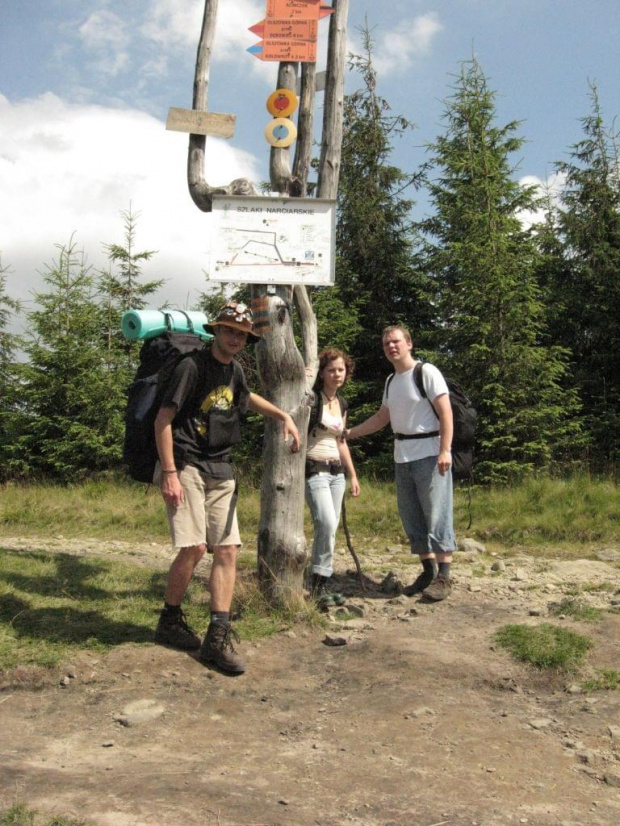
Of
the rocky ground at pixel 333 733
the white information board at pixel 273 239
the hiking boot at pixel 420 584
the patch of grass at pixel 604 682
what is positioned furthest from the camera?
the hiking boot at pixel 420 584

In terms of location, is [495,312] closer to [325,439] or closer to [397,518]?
[397,518]

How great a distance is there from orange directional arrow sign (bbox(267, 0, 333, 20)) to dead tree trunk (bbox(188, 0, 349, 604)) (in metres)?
0.25

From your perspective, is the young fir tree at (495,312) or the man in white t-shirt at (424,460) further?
the young fir tree at (495,312)

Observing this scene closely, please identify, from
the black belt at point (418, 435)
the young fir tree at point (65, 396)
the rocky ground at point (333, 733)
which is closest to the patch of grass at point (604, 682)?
the rocky ground at point (333, 733)

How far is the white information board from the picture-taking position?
541 centimetres

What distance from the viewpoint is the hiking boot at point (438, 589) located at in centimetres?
582

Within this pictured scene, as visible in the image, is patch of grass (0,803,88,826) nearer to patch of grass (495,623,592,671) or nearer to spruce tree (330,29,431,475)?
patch of grass (495,623,592,671)

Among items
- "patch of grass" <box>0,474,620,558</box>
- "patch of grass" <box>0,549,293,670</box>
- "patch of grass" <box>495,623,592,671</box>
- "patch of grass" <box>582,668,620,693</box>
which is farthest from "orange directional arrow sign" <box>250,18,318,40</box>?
"patch of grass" <box>0,474,620,558</box>

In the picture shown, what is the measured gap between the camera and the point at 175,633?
186 inches

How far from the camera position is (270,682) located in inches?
171

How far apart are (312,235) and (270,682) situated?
2999 millimetres

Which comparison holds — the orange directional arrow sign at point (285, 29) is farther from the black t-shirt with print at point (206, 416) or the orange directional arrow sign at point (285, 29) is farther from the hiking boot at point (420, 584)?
the hiking boot at point (420, 584)

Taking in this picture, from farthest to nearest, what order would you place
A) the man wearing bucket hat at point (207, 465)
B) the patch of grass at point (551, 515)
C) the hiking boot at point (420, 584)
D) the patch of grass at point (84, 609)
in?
the patch of grass at point (551, 515)
the hiking boot at point (420, 584)
the patch of grass at point (84, 609)
the man wearing bucket hat at point (207, 465)

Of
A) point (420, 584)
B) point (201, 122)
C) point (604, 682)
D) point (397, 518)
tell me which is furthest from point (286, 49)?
point (397, 518)
